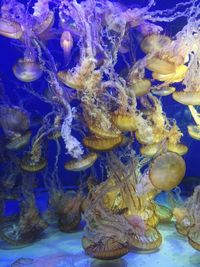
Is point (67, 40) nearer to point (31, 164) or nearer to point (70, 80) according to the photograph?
point (70, 80)

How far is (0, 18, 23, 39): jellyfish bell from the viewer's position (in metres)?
4.07

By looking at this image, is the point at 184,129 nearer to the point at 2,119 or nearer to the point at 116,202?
the point at 116,202

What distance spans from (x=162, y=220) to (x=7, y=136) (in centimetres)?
216

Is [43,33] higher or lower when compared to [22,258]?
higher

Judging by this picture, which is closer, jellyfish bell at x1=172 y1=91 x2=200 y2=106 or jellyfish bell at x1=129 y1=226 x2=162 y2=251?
jellyfish bell at x1=129 y1=226 x2=162 y2=251

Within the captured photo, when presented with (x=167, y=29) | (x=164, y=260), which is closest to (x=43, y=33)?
(x=167, y=29)

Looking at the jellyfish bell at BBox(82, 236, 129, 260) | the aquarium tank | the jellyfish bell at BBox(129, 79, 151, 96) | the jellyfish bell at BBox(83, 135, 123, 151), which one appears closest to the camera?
the jellyfish bell at BBox(82, 236, 129, 260)

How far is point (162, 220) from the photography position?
4.52m

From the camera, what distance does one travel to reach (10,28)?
4.09 metres

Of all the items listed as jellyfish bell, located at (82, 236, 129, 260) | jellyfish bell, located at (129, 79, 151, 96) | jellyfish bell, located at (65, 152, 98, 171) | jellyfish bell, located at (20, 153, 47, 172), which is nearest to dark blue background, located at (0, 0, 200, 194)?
jellyfish bell, located at (20, 153, 47, 172)

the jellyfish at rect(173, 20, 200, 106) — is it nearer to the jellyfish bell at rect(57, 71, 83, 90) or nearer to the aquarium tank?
the aquarium tank

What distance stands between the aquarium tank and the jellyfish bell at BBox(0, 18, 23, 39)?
0.04ft

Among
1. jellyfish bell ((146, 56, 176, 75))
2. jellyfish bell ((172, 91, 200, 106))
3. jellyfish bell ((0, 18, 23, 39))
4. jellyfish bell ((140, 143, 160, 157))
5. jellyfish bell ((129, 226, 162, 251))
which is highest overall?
jellyfish bell ((0, 18, 23, 39))

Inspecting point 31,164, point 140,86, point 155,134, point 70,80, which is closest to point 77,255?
point 31,164
